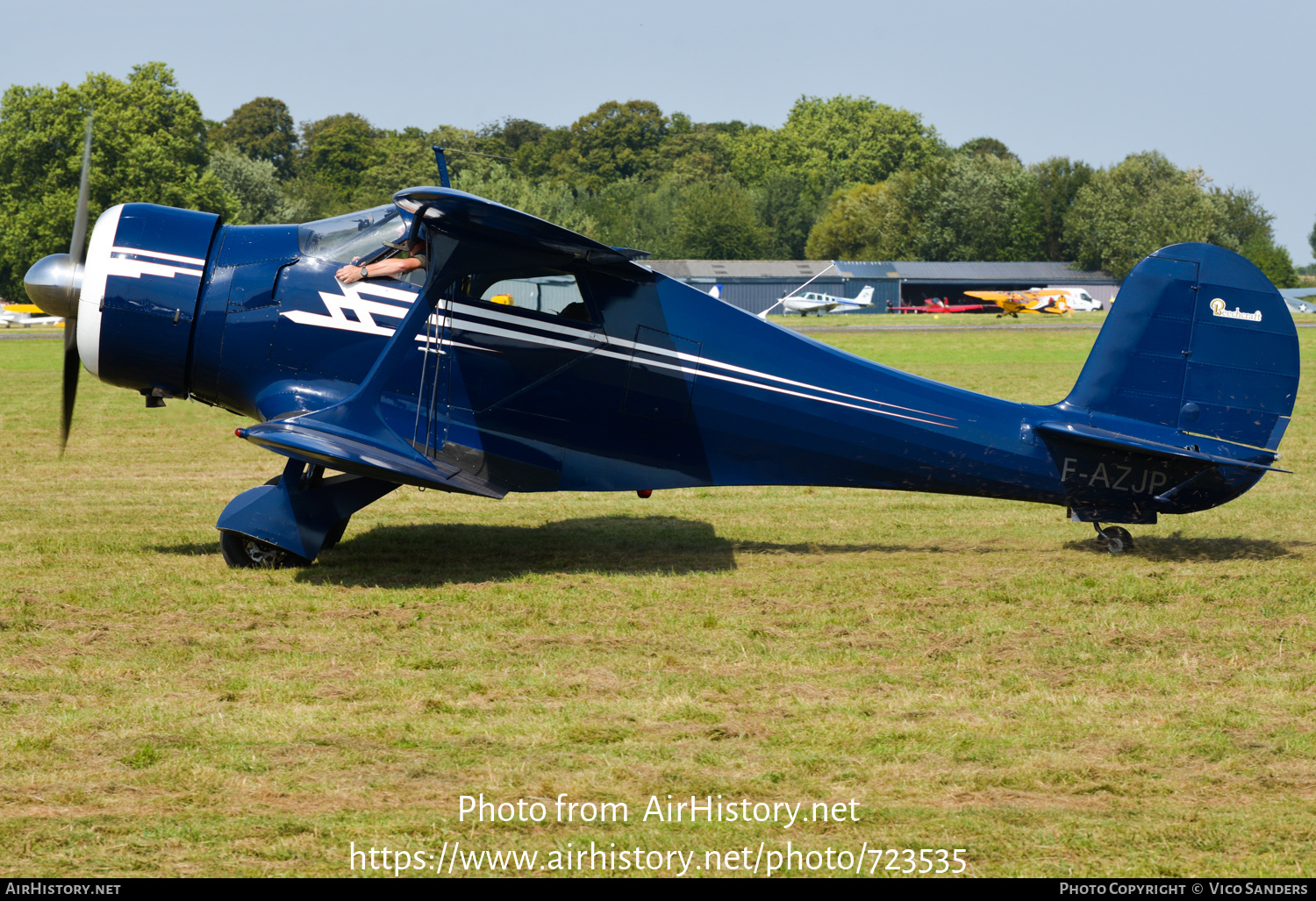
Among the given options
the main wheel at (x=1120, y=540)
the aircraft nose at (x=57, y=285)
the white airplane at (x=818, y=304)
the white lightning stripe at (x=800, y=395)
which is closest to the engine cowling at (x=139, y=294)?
the aircraft nose at (x=57, y=285)

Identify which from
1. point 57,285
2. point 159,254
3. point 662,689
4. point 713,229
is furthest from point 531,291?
point 713,229

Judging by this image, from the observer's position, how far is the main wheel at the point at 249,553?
8656 mm

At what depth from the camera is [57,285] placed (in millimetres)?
8625

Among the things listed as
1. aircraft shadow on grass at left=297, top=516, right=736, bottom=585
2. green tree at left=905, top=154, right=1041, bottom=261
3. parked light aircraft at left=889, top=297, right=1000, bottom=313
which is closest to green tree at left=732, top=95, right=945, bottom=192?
green tree at left=905, top=154, right=1041, bottom=261

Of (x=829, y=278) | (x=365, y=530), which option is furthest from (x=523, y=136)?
(x=365, y=530)

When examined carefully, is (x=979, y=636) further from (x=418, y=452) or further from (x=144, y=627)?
(x=144, y=627)

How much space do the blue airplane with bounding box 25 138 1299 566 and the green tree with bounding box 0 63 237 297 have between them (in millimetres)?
58777

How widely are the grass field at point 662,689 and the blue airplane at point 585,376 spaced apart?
2.46 ft

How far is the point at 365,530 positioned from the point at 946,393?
5.51 meters

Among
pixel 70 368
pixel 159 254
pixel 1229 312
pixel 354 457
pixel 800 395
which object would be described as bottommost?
pixel 354 457

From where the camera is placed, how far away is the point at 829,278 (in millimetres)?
88562

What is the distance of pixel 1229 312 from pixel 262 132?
14309cm

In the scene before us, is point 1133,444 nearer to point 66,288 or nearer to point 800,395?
point 800,395
